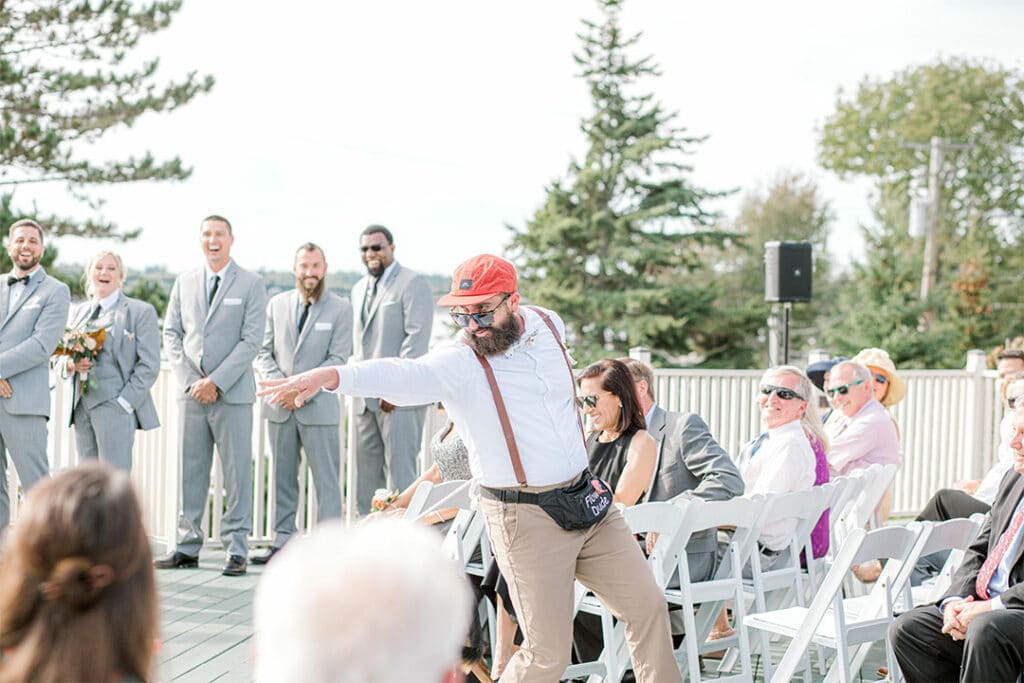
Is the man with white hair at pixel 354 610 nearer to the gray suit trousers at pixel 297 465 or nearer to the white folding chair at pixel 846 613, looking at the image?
the white folding chair at pixel 846 613

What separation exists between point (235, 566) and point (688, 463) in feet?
10.7

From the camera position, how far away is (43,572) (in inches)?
65.2

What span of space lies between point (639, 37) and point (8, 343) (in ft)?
91.2

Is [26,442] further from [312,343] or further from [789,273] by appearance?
[789,273]

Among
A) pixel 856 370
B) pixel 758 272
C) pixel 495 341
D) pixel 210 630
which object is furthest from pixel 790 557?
pixel 758 272

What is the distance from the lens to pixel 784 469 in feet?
17.5

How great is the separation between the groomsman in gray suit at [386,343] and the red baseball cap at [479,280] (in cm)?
372

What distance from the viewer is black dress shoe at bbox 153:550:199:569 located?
720 centimetres

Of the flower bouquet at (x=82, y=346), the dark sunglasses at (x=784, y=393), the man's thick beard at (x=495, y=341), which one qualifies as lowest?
the dark sunglasses at (x=784, y=393)

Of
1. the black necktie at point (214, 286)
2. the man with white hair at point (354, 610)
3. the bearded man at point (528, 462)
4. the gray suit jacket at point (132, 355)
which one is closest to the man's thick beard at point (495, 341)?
the bearded man at point (528, 462)

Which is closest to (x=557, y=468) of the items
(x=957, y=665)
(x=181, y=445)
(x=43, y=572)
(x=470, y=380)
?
(x=470, y=380)

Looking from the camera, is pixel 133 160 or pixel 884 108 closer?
pixel 133 160

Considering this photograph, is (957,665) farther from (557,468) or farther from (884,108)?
(884,108)

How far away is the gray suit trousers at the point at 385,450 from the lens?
7.39 meters
